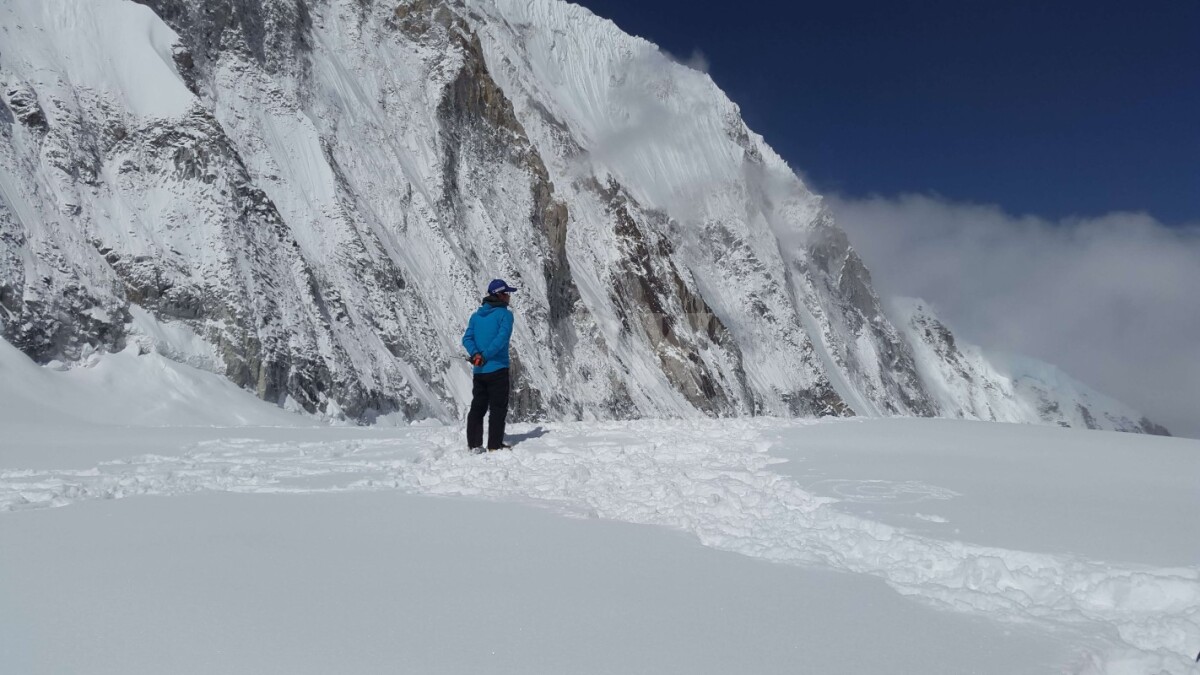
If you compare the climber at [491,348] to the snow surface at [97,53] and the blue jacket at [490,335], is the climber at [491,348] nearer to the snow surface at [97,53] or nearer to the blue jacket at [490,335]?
the blue jacket at [490,335]

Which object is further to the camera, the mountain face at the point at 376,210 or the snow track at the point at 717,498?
the mountain face at the point at 376,210

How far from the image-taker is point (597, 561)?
3783mm

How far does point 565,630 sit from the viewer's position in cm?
285

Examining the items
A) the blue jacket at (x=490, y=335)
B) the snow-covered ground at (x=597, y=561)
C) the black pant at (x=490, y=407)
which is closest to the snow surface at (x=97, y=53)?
the snow-covered ground at (x=597, y=561)

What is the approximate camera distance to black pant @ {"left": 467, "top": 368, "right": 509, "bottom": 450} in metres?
8.19

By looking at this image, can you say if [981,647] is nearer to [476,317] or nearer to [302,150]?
[476,317]

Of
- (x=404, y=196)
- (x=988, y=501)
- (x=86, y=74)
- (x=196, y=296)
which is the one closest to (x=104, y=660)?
(x=988, y=501)

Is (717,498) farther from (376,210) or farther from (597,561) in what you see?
(376,210)

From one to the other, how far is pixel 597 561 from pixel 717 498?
6.14 ft

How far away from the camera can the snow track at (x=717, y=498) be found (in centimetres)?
341

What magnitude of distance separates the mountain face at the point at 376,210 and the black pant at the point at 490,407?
8.56 metres

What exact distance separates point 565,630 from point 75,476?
4703 mm

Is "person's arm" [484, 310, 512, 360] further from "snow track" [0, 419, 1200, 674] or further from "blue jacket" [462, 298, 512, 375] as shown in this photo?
"snow track" [0, 419, 1200, 674]

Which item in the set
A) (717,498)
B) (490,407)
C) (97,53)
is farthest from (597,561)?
(97,53)
